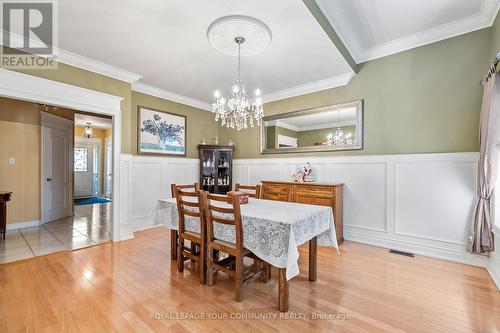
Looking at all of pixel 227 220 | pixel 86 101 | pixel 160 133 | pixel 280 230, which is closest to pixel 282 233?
pixel 280 230

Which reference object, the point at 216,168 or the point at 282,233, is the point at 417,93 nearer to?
the point at 282,233

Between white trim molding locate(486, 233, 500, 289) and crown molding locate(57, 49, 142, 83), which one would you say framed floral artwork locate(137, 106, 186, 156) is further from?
white trim molding locate(486, 233, 500, 289)

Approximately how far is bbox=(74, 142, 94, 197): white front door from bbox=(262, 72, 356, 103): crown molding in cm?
747

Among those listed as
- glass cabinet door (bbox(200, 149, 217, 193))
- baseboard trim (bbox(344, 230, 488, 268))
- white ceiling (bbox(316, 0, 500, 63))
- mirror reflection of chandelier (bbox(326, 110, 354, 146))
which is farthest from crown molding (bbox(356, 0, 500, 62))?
glass cabinet door (bbox(200, 149, 217, 193))

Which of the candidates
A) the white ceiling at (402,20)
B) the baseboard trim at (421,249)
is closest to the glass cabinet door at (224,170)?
the baseboard trim at (421,249)

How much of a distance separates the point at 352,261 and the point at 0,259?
14.5ft

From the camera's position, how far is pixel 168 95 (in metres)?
4.64

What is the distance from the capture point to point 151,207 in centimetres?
444

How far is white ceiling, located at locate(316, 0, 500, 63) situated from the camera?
95.7 inches

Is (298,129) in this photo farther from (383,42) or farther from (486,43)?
(486,43)

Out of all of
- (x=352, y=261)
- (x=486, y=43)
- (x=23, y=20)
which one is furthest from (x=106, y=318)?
(x=486, y=43)

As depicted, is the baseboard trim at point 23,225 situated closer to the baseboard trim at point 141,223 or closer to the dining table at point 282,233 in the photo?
the baseboard trim at point 141,223

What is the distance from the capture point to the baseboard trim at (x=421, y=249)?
2.70 m

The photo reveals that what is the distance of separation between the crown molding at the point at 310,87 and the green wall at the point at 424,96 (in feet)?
0.40
